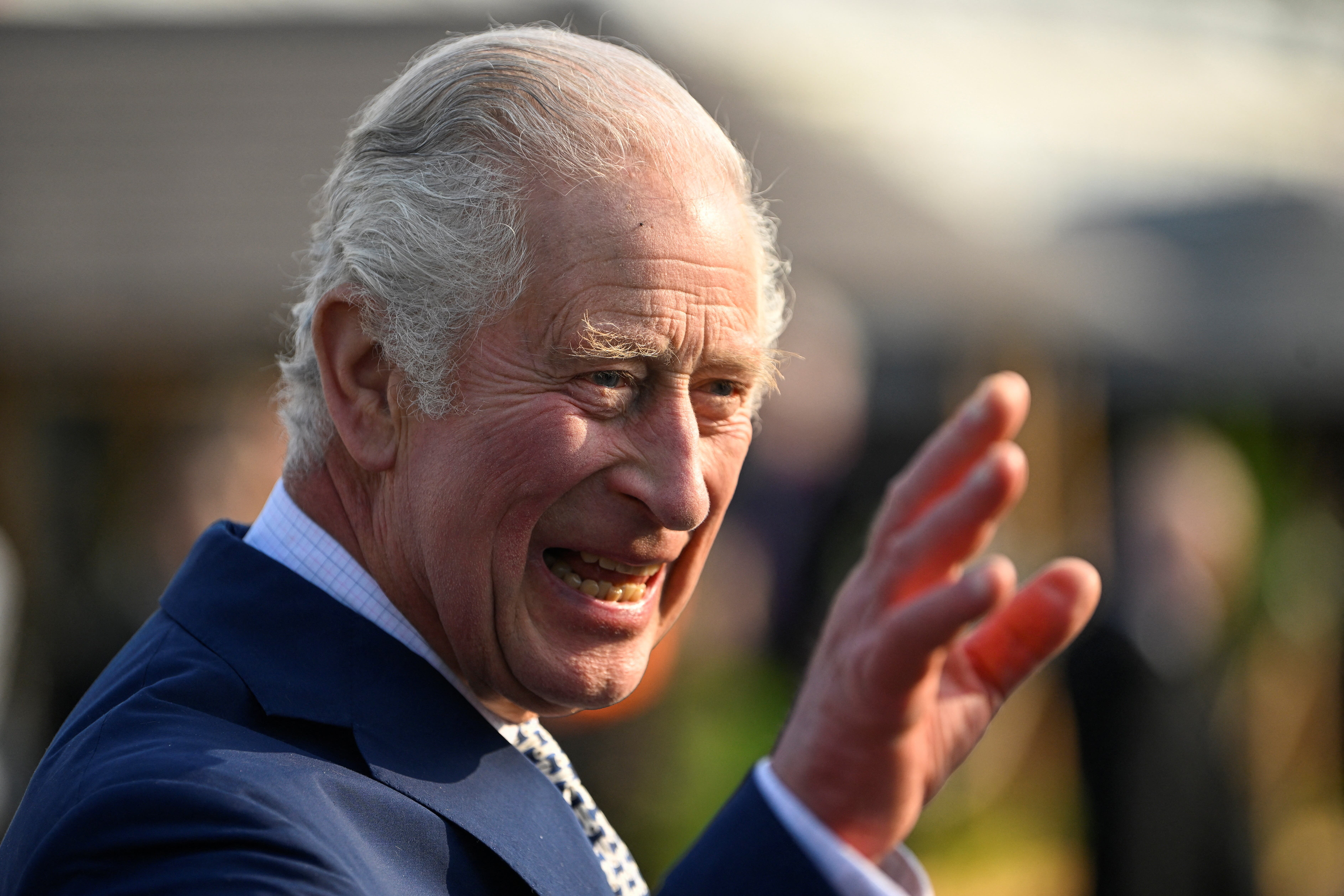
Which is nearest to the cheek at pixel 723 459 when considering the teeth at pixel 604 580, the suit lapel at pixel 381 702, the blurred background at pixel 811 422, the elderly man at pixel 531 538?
the elderly man at pixel 531 538

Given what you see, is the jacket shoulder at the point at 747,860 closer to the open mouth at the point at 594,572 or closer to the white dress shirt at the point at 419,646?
the white dress shirt at the point at 419,646

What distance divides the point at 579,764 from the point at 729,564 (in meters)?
1.39

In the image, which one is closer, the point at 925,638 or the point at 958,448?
the point at 925,638

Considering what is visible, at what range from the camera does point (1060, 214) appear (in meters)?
10.8

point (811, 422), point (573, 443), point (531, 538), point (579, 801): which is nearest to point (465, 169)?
point (573, 443)

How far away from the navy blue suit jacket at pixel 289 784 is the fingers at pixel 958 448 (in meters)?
0.46

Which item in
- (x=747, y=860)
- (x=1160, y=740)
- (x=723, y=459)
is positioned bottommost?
(x=1160, y=740)

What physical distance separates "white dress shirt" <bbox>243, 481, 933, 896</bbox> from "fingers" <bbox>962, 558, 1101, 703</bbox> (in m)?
0.35

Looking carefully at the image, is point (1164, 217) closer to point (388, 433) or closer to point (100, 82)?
point (100, 82)

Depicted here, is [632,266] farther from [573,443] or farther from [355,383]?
[355,383]

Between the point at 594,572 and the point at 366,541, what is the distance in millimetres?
353

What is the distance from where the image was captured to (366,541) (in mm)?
1912

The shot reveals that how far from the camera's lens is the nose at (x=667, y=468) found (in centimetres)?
186

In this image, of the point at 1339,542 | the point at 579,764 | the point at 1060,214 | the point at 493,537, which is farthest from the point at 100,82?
the point at 1339,542
